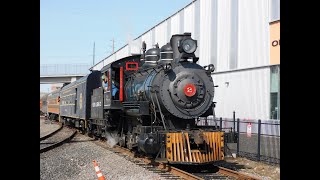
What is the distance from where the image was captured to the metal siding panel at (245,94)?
1977 cm

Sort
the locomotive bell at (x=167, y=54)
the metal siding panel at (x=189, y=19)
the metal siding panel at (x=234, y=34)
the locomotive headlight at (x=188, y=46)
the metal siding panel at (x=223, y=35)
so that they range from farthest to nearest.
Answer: the metal siding panel at (x=189, y=19) < the metal siding panel at (x=223, y=35) < the metal siding panel at (x=234, y=34) < the locomotive bell at (x=167, y=54) < the locomotive headlight at (x=188, y=46)

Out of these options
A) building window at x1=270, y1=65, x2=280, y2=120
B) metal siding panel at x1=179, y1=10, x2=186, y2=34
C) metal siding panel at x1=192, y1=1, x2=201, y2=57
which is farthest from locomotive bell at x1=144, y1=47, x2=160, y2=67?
metal siding panel at x1=179, y1=10, x2=186, y2=34

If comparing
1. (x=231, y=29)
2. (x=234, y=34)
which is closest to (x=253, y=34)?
(x=234, y=34)

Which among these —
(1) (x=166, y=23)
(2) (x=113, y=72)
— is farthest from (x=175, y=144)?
(1) (x=166, y=23)

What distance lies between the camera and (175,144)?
10.2 m

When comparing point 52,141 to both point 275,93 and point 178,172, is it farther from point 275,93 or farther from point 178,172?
point 178,172

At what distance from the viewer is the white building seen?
62.6ft

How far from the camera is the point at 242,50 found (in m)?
21.5

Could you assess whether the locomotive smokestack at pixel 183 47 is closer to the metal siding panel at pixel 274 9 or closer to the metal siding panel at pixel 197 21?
the metal siding panel at pixel 274 9

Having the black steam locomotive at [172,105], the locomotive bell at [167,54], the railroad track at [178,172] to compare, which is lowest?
the railroad track at [178,172]

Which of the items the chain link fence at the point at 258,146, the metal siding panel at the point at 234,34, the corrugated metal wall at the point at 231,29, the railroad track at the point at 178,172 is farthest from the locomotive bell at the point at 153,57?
the metal siding panel at the point at 234,34

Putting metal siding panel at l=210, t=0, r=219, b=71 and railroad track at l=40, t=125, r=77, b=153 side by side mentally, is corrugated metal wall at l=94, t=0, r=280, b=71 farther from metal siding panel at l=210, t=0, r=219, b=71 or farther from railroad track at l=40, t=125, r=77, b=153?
railroad track at l=40, t=125, r=77, b=153
